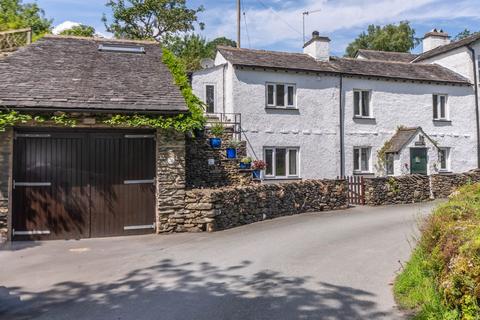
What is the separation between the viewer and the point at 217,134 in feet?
51.8

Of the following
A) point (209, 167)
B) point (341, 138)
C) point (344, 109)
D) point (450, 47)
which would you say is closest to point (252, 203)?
point (209, 167)

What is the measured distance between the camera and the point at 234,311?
533 cm

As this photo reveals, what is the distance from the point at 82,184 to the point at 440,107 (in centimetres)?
2037

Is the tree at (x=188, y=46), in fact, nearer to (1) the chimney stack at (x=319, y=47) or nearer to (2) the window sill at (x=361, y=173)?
(1) the chimney stack at (x=319, y=47)

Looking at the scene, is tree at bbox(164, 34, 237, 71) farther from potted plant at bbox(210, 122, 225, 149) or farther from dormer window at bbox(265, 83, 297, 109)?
potted plant at bbox(210, 122, 225, 149)

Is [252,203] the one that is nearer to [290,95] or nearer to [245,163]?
[245,163]

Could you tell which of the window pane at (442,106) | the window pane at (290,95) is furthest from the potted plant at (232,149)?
the window pane at (442,106)

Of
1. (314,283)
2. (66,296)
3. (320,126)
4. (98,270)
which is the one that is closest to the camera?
(66,296)

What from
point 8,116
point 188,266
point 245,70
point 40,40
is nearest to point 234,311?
point 188,266

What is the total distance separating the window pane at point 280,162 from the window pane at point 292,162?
27 centimetres

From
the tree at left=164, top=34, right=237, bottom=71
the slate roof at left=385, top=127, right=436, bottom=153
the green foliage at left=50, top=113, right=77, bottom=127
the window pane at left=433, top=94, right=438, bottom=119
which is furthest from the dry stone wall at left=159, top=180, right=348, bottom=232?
the tree at left=164, top=34, right=237, bottom=71

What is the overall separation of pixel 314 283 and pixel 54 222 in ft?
23.2

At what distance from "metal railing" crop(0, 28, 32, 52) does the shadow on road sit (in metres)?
12.5

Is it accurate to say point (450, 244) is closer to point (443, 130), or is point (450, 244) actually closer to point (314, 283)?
point (314, 283)
